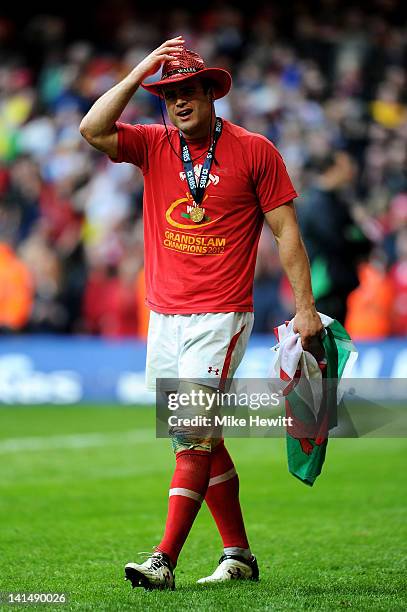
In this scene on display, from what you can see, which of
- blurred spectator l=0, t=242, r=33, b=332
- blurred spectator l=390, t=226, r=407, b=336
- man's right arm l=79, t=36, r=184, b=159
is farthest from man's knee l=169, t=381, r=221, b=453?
blurred spectator l=0, t=242, r=33, b=332

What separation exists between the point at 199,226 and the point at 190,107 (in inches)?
22.8

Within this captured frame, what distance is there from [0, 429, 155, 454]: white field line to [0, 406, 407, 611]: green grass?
0.06ft

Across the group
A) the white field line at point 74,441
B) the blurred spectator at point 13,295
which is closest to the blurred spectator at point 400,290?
the white field line at point 74,441

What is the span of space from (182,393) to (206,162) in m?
1.13

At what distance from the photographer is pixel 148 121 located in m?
19.9

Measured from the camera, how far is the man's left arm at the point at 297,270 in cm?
594

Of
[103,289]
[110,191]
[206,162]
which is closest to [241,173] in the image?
[206,162]

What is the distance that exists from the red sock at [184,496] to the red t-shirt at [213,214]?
0.71 meters

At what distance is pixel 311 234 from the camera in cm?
1212

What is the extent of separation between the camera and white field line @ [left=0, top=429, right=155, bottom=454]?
39.4 feet

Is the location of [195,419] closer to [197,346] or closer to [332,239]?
[197,346]

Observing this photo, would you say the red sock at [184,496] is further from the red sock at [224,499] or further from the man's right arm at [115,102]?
the man's right arm at [115,102]

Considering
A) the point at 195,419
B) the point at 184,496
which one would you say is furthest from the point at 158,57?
the point at 184,496

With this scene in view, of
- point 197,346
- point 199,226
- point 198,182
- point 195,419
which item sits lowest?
point 195,419
